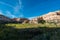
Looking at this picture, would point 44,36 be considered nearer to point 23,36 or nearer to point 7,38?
point 23,36

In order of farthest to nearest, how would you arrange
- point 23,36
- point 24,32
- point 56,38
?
point 24,32, point 23,36, point 56,38

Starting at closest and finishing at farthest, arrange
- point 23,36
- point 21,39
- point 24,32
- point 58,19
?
1. point 21,39
2. point 23,36
3. point 24,32
4. point 58,19

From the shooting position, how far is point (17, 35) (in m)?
26.3

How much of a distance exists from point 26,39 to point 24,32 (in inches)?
144

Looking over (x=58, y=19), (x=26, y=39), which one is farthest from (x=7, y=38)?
(x=58, y=19)

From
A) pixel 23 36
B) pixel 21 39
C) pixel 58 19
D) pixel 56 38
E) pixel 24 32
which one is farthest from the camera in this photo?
pixel 58 19

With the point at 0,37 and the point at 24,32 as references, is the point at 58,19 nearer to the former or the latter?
the point at 24,32

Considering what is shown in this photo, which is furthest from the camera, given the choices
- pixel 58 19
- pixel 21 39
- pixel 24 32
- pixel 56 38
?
pixel 58 19

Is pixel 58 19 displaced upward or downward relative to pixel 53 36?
upward

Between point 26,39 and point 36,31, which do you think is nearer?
point 26,39

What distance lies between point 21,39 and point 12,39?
1.39m

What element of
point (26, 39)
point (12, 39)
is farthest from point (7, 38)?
point (26, 39)

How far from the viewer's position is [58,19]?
1654 inches

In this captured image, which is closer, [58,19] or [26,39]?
[26,39]
